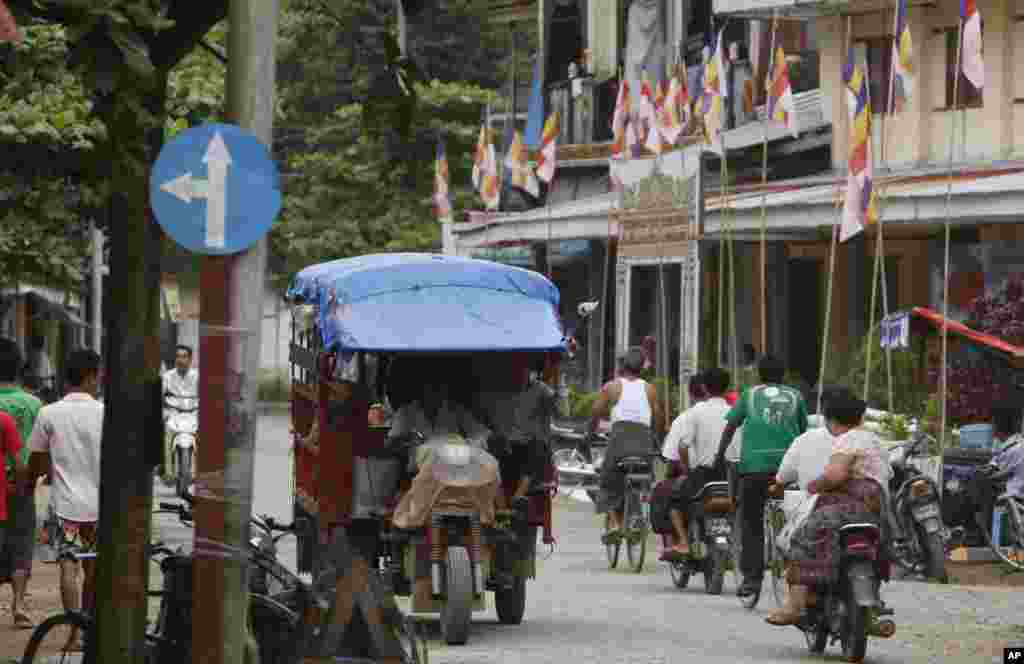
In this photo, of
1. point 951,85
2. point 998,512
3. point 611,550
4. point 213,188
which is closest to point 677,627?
point 998,512

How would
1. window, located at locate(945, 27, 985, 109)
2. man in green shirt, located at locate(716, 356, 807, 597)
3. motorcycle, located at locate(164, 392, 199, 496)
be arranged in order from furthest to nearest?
window, located at locate(945, 27, 985, 109) < motorcycle, located at locate(164, 392, 199, 496) < man in green shirt, located at locate(716, 356, 807, 597)

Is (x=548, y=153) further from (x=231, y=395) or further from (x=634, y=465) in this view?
(x=231, y=395)

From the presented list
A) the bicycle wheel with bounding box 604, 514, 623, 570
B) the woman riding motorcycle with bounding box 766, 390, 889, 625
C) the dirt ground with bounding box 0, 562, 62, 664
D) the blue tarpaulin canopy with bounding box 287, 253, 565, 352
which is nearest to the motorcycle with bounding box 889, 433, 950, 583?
the bicycle wheel with bounding box 604, 514, 623, 570

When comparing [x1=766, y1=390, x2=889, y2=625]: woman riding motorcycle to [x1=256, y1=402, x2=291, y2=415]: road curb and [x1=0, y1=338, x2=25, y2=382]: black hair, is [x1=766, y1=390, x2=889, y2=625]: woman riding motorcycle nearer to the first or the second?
[x1=0, y1=338, x2=25, y2=382]: black hair

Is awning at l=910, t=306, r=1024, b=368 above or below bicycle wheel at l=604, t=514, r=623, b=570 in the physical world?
above

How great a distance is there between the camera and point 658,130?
3008 cm

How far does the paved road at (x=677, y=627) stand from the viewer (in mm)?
14031

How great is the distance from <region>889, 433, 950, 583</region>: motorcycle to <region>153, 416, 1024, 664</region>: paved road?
0.20 meters

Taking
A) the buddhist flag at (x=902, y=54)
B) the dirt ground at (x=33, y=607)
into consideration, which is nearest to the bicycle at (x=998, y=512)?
the buddhist flag at (x=902, y=54)

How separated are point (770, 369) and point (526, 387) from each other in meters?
1.96

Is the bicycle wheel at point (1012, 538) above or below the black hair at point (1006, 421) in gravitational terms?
below

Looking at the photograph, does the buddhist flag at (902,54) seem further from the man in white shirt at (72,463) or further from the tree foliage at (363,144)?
the tree foliage at (363,144)

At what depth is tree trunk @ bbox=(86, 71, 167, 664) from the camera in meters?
10.8

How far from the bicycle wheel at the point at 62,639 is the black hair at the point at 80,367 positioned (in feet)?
11.7
